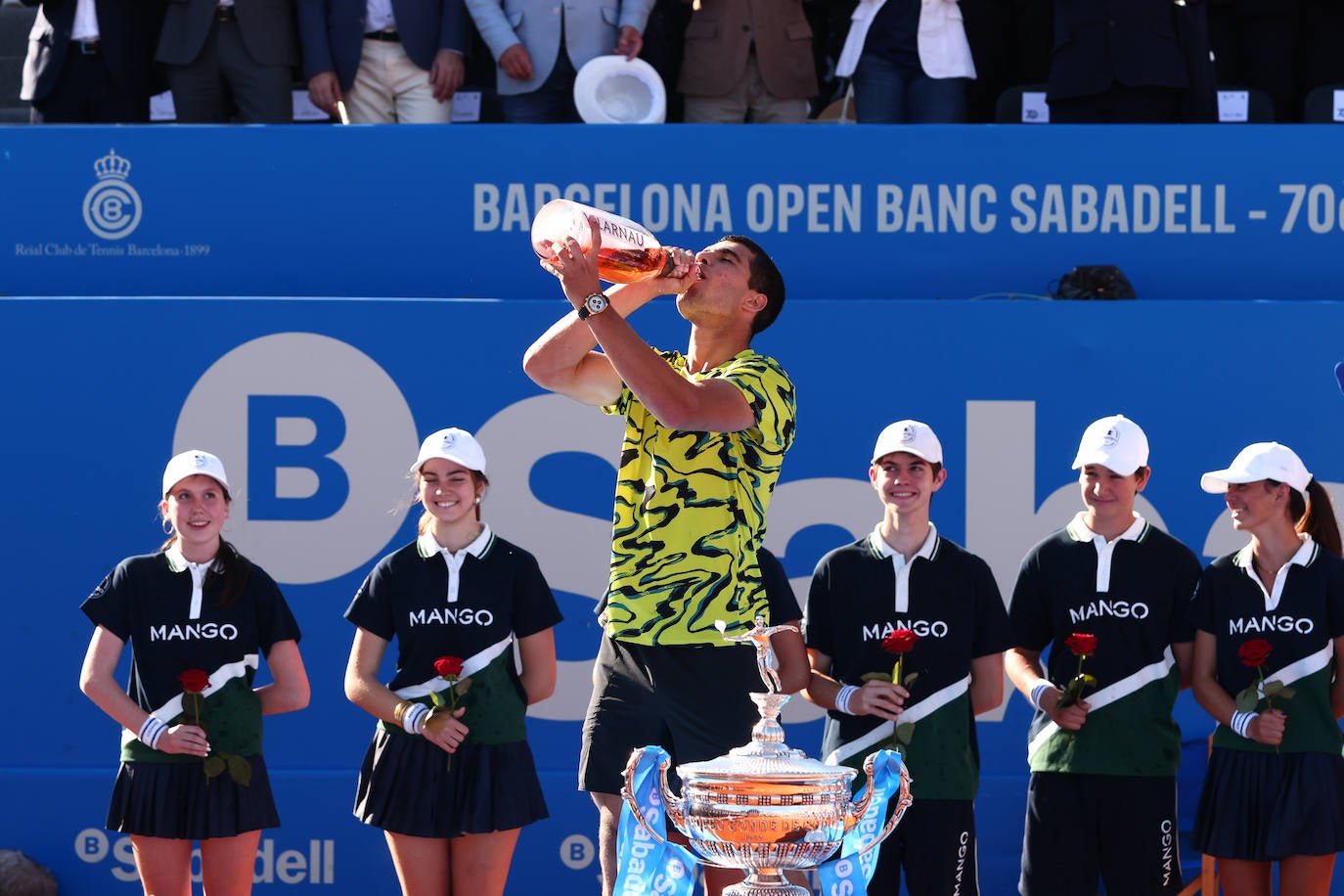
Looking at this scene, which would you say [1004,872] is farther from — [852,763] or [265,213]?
[265,213]

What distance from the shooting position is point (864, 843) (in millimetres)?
2746

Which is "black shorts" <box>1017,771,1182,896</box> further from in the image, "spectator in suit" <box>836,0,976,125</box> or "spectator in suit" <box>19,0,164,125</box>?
"spectator in suit" <box>19,0,164,125</box>

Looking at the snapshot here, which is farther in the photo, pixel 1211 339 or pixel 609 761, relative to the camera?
pixel 1211 339

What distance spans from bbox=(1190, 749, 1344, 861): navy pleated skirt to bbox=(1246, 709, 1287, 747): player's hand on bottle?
0.33 ft

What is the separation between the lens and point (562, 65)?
22.4 ft

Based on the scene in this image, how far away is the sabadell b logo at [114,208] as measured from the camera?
6109 mm

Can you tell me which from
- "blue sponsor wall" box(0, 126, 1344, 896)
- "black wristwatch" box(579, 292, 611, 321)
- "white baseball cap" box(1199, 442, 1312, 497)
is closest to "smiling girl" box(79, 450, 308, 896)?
"blue sponsor wall" box(0, 126, 1344, 896)

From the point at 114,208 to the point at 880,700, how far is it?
3.44 metres

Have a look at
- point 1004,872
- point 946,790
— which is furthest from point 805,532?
point 946,790

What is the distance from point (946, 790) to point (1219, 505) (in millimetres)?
1904

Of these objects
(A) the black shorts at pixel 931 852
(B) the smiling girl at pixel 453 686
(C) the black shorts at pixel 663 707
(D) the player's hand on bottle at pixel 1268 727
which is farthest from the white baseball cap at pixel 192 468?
(D) the player's hand on bottle at pixel 1268 727

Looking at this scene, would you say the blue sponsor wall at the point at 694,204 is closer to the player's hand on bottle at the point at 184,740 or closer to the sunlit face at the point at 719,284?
the player's hand on bottle at the point at 184,740

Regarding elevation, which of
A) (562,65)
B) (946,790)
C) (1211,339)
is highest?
(562,65)

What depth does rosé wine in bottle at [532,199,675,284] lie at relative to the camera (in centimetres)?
319
